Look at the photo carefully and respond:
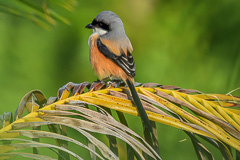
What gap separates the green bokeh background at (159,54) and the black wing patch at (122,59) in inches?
35.0

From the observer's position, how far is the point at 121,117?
1605mm

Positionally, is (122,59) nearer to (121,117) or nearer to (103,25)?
(103,25)

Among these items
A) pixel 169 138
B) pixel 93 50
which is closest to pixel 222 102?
pixel 93 50

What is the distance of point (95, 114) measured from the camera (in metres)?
1.37

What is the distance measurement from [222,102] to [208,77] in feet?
5.81

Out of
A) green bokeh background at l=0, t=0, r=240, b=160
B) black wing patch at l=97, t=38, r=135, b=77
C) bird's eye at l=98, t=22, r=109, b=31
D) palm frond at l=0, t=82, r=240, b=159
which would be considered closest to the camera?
palm frond at l=0, t=82, r=240, b=159

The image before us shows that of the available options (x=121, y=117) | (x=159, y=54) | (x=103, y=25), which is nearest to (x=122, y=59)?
(x=103, y=25)

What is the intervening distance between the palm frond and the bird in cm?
59

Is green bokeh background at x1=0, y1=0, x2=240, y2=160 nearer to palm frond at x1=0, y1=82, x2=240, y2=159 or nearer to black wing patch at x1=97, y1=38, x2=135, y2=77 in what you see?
black wing patch at x1=97, y1=38, x2=135, y2=77

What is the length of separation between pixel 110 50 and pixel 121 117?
946mm

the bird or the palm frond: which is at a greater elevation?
the bird

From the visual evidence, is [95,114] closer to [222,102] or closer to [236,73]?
[222,102]

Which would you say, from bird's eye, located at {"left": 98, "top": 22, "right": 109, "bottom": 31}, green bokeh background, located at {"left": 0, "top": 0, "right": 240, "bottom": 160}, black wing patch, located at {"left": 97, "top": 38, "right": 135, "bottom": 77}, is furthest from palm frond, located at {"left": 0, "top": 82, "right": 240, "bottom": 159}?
green bokeh background, located at {"left": 0, "top": 0, "right": 240, "bottom": 160}

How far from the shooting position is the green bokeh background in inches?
129
